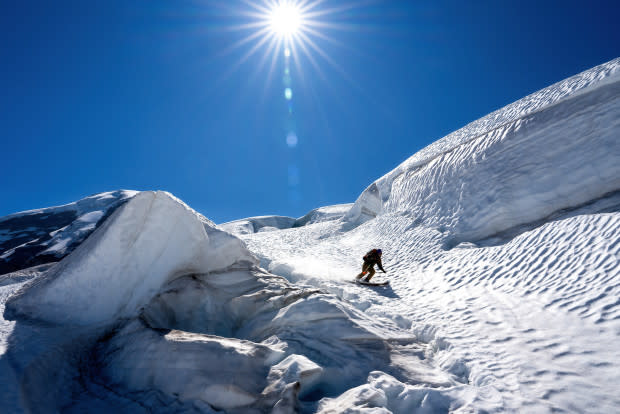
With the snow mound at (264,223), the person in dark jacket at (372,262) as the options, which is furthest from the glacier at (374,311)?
the snow mound at (264,223)

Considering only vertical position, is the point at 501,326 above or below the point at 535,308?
below

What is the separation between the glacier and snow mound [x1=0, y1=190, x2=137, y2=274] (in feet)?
31.5

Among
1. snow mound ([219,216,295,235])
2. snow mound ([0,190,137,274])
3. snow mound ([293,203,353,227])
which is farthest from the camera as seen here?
snow mound ([219,216,295,235])

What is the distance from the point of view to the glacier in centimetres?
352

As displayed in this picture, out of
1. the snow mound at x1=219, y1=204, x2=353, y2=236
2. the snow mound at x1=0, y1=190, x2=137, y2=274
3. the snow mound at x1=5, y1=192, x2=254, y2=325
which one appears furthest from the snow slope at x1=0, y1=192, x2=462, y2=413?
the snow mound at x1=219, y1=204, x2=353, y2=236

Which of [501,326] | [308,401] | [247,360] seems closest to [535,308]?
[501,326]

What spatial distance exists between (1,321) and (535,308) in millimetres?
9272

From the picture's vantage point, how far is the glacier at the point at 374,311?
3.52m

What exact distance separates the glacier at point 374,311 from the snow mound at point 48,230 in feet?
31.5

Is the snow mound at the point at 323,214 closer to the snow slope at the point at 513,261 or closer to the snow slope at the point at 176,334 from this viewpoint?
the snow slope at the point at 513,261

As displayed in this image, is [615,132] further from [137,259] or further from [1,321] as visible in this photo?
[1,321]

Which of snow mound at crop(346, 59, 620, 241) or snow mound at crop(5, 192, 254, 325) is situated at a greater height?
snow mound at crop(346, 59, 620, 241)

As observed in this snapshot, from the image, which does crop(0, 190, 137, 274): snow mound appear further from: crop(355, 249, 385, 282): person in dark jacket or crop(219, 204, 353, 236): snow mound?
crop(355, 249, 385, 282): person in dark jacket

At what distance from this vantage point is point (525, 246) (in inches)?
289
